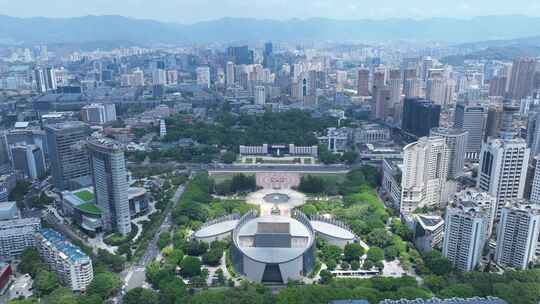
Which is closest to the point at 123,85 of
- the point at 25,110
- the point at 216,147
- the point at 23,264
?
the point at 25,110

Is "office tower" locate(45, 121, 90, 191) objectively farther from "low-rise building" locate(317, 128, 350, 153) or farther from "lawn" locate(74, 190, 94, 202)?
"low-rise building" locate(317, 128, 350, 153)

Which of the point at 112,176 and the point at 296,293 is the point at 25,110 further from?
the point at 296,293

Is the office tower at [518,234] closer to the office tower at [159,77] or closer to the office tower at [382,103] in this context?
the office tower at [382,103]

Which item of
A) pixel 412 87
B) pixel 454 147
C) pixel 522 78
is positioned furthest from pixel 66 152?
pixel 522 78

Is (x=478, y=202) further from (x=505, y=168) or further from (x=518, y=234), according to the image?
(x=505, y=168)

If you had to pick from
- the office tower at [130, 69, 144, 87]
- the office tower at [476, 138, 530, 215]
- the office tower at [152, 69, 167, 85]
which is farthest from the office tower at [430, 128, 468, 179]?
the office tower at [130, 69, 144, 87]

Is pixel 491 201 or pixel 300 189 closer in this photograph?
pixel 491 201
